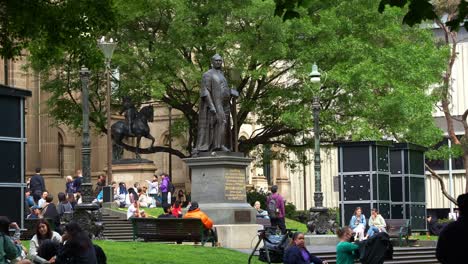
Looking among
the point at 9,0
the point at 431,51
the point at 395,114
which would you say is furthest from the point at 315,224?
the point at 9,0

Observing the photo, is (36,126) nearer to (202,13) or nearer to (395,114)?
(202,13)

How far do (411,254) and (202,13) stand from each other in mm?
18499

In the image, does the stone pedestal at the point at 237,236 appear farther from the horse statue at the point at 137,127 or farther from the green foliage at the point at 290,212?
the green foliage at the point at 290,212

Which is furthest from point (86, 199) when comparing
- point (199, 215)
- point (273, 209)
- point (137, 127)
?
point (137, 127)

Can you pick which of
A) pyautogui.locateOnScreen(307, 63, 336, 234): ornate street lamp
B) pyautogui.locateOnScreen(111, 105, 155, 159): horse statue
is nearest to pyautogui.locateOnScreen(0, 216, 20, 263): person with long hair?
pyautogui.locateOnScreen(307, 63, 336, 234): ornate street lamp

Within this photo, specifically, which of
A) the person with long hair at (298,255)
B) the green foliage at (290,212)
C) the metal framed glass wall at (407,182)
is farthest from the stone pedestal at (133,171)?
the person with long hair at (298,255)

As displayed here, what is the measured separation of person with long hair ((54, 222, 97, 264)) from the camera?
16.2m

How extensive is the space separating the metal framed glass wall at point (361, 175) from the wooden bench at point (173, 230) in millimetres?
4513

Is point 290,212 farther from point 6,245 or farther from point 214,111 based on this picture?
point 6,245

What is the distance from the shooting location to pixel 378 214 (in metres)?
33.7

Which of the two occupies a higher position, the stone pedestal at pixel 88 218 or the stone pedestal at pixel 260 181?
the stone pedestal at pixel 260 181

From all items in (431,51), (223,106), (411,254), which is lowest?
(411,254)

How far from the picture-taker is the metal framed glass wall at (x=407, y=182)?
3731 centimetres

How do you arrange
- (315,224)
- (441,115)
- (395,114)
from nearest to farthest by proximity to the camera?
(315,224) → (395,114) → (441,115)
